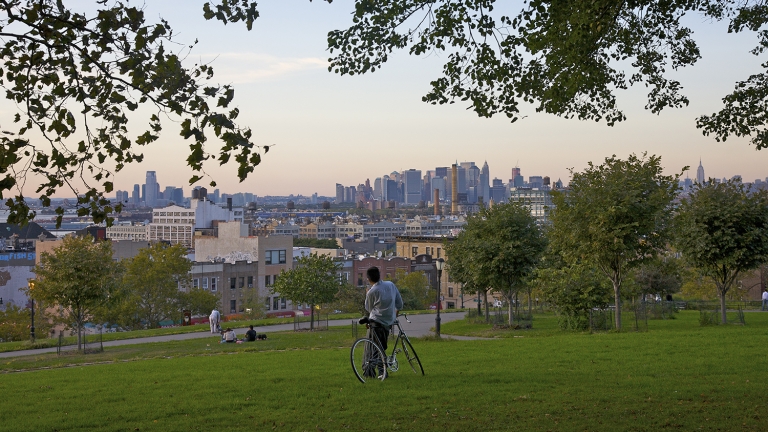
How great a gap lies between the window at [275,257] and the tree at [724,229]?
57842mm

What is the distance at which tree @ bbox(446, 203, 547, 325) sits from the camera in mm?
31859

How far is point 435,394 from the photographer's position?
31.3ft

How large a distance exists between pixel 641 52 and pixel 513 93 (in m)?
3.09

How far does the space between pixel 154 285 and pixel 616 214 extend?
1447 inches

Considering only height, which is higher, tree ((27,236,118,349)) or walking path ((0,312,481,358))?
tree ((27,236,118,349))

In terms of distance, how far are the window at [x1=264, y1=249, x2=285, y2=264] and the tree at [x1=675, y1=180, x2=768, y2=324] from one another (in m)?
57.8

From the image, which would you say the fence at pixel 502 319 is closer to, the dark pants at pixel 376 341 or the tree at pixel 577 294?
the tree at pixel 577 294

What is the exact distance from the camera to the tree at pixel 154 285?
170 ft

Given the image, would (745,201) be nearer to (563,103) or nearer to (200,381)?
(563,103)

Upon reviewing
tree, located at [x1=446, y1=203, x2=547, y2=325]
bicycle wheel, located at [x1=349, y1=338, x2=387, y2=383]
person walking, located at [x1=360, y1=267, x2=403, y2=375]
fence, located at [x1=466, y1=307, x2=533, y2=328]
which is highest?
tree, located at [x1=446, y1=203, x2=547, y2=325]

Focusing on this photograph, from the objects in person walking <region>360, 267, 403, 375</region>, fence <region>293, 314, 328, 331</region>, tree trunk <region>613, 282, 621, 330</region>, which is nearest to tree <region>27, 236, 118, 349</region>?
fence <region>293, 314, 328, 331</region>

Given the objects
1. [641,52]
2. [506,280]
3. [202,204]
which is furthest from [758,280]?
[202,204]

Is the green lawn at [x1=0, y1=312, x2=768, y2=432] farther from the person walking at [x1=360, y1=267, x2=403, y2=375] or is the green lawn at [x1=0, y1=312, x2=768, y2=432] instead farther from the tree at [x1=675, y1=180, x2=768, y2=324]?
the tree at [x1=675, y1=180, x2=768, y2=324]

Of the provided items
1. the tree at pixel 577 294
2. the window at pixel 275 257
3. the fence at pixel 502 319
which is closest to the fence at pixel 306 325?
the fence at pixel 502 319
